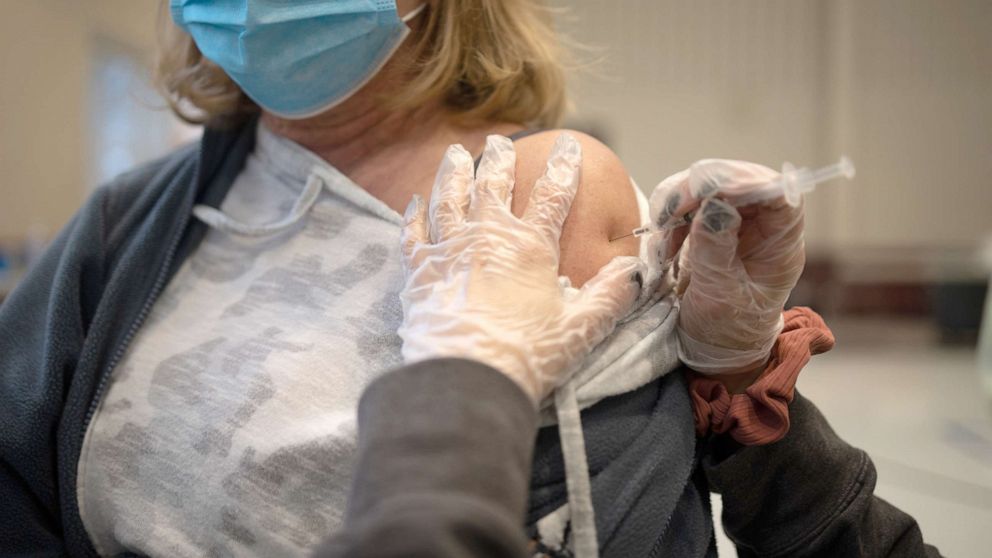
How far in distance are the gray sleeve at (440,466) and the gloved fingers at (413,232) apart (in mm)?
172

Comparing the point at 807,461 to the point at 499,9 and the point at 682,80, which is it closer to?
the point at 499,9

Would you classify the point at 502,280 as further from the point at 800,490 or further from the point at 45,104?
the point at 45,104

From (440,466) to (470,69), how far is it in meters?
0.61

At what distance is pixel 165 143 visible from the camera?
11.9ft

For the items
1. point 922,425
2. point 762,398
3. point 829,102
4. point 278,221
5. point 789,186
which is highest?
A: point 789,186

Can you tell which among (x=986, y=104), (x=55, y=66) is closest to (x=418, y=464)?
(x=55, y=66)

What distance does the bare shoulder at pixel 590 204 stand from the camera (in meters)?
0.75

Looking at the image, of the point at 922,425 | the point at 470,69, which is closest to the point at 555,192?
the point at 470,69

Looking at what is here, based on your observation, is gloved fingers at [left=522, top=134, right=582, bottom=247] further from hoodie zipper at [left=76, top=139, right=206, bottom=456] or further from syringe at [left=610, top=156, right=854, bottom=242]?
hoodie zipper at [left=76, top=139, right=206, bottom=456]

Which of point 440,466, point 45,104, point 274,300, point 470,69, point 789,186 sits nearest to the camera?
point 440,466

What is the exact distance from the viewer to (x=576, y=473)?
63 centimetres

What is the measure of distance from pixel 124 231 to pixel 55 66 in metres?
2.31

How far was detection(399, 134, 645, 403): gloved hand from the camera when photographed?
1.94 ft

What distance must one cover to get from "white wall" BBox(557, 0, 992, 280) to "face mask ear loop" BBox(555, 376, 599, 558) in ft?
11.8
